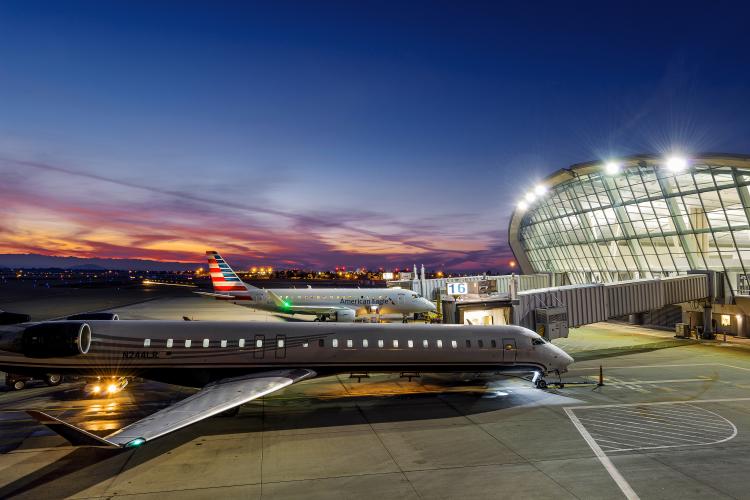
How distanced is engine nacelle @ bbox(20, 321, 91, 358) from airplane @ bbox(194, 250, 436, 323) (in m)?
22.9

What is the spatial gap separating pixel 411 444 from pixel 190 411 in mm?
6259

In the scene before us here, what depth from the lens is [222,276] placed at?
42125 millimetres

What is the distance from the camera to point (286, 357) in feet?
53.7

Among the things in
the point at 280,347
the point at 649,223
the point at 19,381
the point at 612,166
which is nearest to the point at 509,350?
the point at 280,347

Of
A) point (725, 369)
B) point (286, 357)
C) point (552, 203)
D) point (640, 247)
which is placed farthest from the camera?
point (552, 203)

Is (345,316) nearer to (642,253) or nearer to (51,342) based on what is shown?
(51,342)

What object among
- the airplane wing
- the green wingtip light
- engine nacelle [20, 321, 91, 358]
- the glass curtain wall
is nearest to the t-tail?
engine nacelle [20, 321, 91, 358]

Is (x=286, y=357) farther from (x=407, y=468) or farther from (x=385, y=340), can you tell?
(x=407, y=468)

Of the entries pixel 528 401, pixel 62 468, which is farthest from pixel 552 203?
pixel 62 468

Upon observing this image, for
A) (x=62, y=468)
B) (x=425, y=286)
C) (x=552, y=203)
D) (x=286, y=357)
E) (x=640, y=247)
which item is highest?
(x=552, y=203)

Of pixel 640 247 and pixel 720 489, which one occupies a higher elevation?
pixel 640 247

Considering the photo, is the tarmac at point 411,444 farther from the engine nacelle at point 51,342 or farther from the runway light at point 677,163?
the runway light at point 677,163

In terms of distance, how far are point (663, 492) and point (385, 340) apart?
31.6ft

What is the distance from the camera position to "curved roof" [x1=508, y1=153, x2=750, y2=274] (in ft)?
99.1
